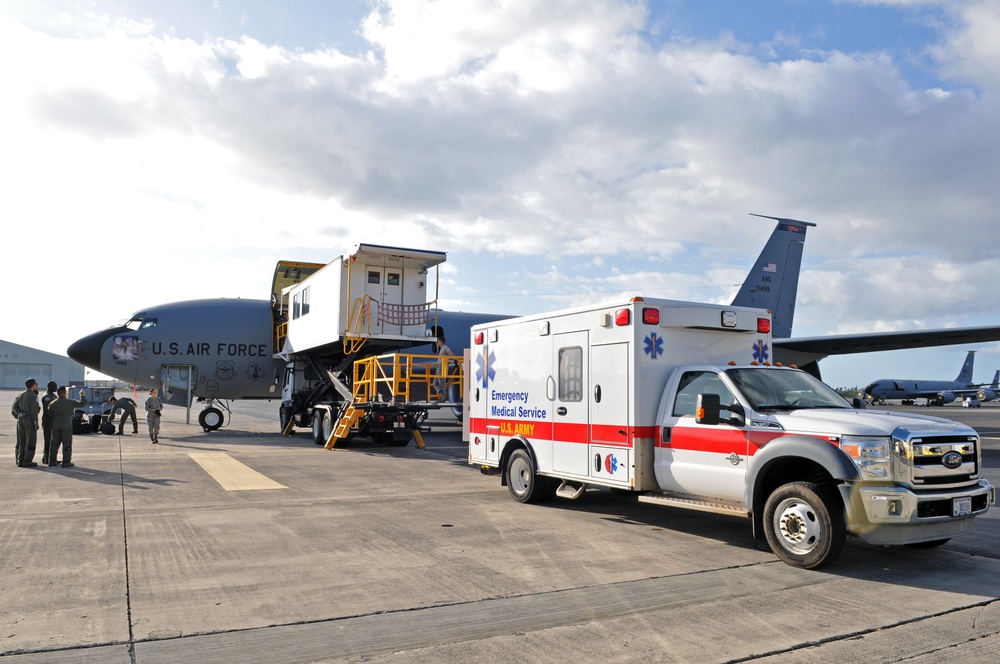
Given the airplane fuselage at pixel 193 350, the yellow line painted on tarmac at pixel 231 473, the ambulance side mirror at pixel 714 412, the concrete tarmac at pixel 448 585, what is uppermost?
the airplane fuselage at pixel 193 350

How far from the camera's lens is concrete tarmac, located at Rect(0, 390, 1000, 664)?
4730mm

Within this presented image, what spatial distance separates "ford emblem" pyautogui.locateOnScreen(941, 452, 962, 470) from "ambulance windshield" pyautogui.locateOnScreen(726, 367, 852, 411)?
130cm

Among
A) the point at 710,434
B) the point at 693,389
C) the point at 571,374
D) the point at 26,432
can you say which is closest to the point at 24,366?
the point at 26,432

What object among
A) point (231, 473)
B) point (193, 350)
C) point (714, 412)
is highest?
point (193, 350)

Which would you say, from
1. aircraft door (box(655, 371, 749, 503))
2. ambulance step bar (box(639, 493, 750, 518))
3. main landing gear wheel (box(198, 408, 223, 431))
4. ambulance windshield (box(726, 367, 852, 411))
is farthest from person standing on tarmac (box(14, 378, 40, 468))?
ambulance windshield (box(726, 367, 852, 411))

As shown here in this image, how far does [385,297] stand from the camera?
19797 millimetres

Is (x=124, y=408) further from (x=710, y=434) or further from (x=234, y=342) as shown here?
(x=710, y=434)

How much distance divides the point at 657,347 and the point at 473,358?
159 inches

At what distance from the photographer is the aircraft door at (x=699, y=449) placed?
7.38 m

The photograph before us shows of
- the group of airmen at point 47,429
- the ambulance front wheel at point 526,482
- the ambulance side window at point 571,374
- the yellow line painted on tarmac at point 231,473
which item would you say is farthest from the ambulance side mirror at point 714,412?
the group of airmen at point 47,429

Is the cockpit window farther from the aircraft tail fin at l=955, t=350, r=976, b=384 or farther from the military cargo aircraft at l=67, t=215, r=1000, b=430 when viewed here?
the aircraft tail fin at l=955, t=350, r=976, b=384

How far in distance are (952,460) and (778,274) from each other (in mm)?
19409

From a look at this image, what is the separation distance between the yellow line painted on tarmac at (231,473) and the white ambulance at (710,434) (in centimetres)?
346

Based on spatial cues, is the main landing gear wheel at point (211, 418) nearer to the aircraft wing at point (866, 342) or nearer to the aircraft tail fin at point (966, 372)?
the aircraft wing at point (866, 342)
